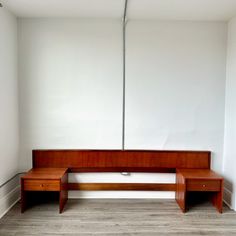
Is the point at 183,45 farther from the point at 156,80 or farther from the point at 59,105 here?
the point at 59,105

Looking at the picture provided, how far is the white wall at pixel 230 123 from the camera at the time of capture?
10.7 feet

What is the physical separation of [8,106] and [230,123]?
9.98ft

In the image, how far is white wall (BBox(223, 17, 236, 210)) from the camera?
3268 millimetres

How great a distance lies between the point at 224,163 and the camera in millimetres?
3521

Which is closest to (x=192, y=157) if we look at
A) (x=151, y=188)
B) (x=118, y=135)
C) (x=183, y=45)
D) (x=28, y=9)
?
(x=151, y=188)

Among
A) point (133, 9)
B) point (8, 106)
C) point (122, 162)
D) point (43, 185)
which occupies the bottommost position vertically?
point (43, 185)

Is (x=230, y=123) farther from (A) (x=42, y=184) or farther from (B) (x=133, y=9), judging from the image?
(A) (x=42, y=184)

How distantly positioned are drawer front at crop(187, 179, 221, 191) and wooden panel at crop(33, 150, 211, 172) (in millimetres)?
461

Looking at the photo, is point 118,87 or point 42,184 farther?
point 118,87

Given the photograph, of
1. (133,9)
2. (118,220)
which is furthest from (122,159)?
(133,9)

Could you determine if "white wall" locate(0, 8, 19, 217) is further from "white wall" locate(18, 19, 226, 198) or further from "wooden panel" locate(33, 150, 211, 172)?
"wooden panel" locate(33, 150, 211, 172)

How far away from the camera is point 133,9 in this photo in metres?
3.08


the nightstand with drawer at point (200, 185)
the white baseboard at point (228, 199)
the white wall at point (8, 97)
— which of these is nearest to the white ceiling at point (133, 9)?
the white wall at point (8, 97)

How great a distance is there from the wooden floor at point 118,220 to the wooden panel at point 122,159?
0.49 metres
